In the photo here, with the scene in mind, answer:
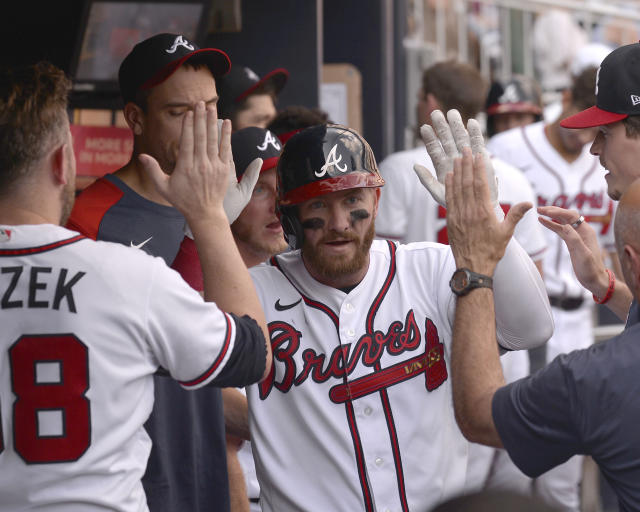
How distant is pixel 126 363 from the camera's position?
2.17 metres

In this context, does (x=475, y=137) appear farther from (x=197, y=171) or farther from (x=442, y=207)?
(x=442, y=207)

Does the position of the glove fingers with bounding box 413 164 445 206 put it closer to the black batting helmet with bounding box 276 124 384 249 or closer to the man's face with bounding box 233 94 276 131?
the black batting helmet with bounding box 276 124 384 249

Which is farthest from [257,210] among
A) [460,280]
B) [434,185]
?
[460,280]

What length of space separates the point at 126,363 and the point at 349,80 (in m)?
4.61

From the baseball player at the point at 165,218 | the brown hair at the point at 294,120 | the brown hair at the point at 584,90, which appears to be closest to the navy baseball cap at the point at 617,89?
the baseball player at the point at 165,218

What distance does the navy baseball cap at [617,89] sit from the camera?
292cm

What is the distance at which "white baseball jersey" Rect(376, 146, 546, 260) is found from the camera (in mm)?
4898

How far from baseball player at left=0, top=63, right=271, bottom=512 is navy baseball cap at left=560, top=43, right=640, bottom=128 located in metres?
1.39

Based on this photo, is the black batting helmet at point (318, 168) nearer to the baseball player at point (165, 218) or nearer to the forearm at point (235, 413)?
the baseball player at point (165, 218)

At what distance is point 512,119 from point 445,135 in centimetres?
452

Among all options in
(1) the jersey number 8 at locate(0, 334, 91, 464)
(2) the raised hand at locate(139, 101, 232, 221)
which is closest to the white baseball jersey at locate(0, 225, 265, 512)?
(1) the jersey number 8 at locate(0, 334, 91, 464)

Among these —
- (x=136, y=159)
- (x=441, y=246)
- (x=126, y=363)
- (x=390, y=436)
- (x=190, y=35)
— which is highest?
(x=190, y=35)

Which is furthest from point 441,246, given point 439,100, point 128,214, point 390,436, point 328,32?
point 328,32

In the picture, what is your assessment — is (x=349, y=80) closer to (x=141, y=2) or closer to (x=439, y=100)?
(x=439, y=100)
